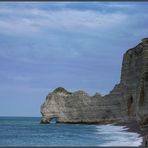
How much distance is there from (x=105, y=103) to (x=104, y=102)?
231mm

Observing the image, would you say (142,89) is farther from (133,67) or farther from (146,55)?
(133,67)

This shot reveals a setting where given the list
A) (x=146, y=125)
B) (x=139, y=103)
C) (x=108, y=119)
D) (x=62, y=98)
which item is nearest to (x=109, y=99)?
(x=108, y=119)

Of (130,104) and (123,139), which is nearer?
(123,139)

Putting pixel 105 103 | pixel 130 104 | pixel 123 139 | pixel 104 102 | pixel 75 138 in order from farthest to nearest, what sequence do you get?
pixel 104 102 → pixel 105 103 → pixel 130 104 → pixel 75 138 → pixel 123 139

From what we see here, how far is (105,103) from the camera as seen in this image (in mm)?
69125

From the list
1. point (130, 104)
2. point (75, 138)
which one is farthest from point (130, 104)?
point (75, 138)

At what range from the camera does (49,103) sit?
7488 centimetres

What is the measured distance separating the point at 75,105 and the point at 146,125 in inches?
1450

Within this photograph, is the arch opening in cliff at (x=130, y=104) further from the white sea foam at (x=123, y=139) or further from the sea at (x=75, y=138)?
the white sea foam at (x=123, y=139)

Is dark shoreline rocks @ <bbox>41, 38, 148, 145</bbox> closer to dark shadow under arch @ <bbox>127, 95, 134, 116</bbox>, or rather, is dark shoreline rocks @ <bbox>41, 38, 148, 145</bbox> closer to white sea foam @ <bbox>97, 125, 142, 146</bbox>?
dark shadow under arch @ <bbox>127, 95, 134, 116</bbox>

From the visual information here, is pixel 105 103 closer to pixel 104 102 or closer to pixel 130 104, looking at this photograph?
pixel 104 102

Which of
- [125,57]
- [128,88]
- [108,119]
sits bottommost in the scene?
[108,119]

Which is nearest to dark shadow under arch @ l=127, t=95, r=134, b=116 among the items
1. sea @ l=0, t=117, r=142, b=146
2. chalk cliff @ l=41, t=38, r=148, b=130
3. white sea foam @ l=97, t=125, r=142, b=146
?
chalk cliff @ l=41, t=38, r=148, b=130

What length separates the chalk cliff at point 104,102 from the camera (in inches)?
2216
